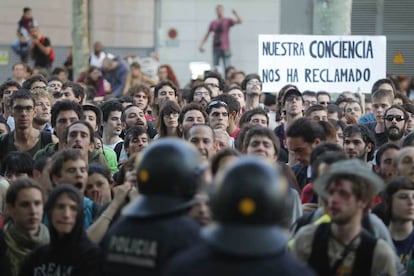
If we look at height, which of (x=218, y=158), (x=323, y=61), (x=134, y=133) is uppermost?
(x=323, y=61)

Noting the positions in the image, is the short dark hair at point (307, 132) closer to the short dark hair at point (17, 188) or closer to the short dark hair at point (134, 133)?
the short dark hair at point (17, 188)

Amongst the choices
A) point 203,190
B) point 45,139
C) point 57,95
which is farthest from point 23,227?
point 57,95

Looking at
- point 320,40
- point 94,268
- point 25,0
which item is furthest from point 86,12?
point 94,268

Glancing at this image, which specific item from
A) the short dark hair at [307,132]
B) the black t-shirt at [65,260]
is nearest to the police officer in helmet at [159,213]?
the black t-shirt at [65,260]

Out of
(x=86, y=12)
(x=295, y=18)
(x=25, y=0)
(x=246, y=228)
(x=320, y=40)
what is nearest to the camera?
(x=246, y=228)

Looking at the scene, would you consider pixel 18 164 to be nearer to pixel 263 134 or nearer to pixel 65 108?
pixel 65 108

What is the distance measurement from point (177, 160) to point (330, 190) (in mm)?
1528

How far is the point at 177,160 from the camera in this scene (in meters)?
5.65

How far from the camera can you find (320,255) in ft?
22.4

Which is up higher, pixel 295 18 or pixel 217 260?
pixel 295 18

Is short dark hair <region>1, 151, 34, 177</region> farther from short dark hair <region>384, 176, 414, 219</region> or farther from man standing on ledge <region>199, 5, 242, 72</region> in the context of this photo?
man standing on ledge <region>199, 5, 242, 72</region>

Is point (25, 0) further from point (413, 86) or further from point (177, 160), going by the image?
point (177, 160)

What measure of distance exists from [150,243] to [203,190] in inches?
14.7

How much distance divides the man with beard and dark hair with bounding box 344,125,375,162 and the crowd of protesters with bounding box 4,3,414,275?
2 centimetres
